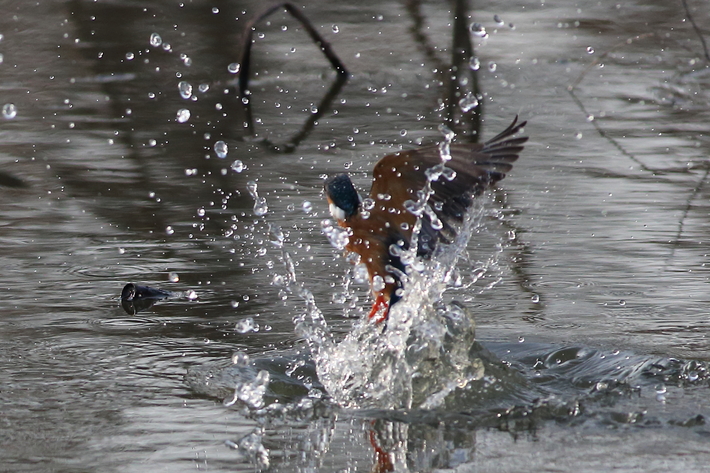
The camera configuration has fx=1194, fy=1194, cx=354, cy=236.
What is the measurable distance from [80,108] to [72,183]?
2665mm

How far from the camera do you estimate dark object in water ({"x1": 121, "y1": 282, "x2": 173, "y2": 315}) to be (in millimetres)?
5203

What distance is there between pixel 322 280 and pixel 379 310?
2.68 feet

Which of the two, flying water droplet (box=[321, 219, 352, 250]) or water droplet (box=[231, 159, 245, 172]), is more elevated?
flying water droplet (box=[321, 219, 352, 250])

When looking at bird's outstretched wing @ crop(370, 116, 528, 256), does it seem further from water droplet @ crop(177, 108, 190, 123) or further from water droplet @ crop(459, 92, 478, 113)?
water droplet @ crop(177, 108, 190, 123)

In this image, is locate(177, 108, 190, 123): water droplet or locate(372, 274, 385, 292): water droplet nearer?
locate(372, 274, 385, 292): water droplet

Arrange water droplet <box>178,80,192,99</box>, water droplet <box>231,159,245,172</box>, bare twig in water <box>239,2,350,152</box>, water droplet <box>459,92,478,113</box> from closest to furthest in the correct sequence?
water droplet <box>459,92,478,113</box> < water droplet <box>231,159,245,172</box> < water droplet <box>178,80,192,99</box> < bare twig in water <box>239,2,350,152</box>

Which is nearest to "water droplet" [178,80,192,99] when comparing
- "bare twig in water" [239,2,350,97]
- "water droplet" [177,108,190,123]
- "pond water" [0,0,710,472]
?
"pond water" [0,0,710,472]

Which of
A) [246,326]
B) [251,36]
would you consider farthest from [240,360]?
[251,36]

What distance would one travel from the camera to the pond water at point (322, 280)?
368 centimetres

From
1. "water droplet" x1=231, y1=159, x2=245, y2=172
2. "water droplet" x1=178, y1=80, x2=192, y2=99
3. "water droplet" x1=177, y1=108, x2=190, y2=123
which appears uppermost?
"water droplet" x1=178, y1=80, x2=192, y2=99

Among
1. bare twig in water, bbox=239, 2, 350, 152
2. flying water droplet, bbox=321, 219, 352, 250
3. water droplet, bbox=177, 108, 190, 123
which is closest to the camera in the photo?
flying water droplet, bbox=321, 219, 352, 250

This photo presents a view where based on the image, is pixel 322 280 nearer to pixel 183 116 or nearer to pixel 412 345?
pixel 412 345

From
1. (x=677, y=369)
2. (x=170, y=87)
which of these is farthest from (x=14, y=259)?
(x=170, y=87)

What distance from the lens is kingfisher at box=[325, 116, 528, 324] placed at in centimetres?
469
